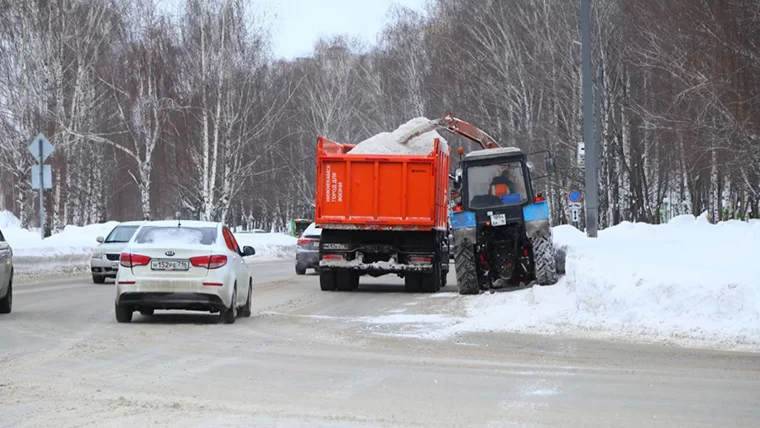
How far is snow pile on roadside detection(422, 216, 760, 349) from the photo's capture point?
1470 cm

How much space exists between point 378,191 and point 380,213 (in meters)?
0.47

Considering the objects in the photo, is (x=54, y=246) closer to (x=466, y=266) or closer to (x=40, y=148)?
(x=40, y=148)

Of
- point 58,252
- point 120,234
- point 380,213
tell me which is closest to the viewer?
point 380,213

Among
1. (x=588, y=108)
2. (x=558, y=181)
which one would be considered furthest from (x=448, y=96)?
(x=588, y=108)

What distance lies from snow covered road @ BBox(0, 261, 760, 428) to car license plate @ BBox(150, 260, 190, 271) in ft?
2.57

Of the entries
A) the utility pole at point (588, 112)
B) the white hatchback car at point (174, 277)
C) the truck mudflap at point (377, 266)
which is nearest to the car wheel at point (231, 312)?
the white hatchback car at point (174, 277)

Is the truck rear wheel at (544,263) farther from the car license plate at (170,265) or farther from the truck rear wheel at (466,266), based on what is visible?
the car license plate at (170,265)

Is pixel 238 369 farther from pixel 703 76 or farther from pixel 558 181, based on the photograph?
pixel 558 181

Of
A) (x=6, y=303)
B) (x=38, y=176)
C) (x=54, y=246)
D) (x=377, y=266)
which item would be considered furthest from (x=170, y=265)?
(x=54, y=246)

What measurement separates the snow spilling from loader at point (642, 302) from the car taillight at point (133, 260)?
3854 mm

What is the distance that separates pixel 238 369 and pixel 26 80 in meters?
45.0

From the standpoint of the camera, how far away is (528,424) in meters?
8.56

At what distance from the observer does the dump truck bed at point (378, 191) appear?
84.0ft

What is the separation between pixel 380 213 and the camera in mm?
25703
